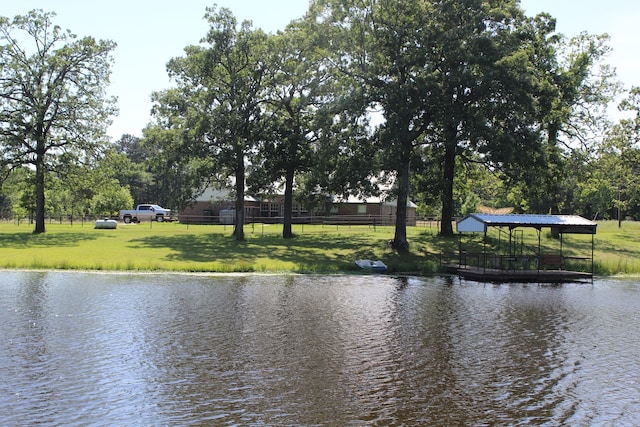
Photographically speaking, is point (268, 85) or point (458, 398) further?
point (268, 85)

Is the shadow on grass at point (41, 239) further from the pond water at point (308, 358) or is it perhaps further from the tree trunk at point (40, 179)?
the pond water at point (308, 358)

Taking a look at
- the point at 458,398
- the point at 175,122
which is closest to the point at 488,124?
the point at 175,122

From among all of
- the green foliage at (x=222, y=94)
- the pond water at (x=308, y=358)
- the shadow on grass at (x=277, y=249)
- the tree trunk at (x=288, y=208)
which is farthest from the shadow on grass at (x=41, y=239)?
the pond water at (x=308, y=358)

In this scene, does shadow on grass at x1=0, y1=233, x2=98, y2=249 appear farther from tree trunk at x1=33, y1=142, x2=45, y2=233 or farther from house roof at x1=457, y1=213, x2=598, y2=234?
house roof at x1=457, y1=213, x2=598, y2=234

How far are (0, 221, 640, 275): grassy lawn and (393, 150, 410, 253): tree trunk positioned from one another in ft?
2.43

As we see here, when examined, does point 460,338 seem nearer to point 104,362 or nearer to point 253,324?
point 253,324

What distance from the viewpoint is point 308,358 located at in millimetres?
12922

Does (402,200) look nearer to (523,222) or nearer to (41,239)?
(523,222)

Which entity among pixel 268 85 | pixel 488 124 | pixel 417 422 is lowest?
pixel 417 422

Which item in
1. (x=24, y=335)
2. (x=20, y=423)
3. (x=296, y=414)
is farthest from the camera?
(x=24, y=335)

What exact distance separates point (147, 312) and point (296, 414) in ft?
31.5

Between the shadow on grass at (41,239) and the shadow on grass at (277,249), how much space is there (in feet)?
14.5

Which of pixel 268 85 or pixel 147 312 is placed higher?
pixel 268 85

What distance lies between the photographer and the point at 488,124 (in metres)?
36.1
